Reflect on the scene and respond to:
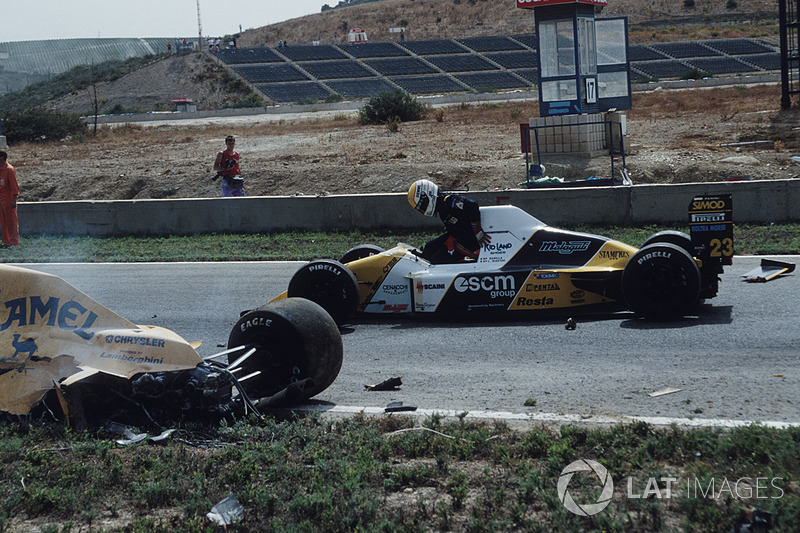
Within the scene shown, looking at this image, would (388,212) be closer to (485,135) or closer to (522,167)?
(522,167)

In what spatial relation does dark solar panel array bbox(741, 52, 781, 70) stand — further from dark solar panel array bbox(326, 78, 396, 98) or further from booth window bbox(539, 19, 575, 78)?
booth window bbox(539, 19, 575, 78)

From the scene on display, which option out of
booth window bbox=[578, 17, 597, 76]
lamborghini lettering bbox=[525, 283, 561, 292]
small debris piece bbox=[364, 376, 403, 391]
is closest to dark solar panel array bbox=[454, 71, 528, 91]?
booth window bbox=[578, 17, 597, 76]

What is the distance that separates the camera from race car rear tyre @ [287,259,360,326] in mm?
8797

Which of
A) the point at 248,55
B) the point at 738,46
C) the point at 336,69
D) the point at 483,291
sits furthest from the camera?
the point at 248,55

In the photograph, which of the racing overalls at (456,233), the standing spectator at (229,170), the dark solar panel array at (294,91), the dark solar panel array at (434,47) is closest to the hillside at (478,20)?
the dark solar panel array at (434,47)

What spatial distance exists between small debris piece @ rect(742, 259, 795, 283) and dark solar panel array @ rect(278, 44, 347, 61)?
7500cm

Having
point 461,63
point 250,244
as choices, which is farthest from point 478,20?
point 250,244

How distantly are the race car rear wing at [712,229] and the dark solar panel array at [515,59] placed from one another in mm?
66927

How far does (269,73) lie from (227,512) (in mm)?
74962

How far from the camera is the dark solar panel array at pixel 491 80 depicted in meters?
65.6

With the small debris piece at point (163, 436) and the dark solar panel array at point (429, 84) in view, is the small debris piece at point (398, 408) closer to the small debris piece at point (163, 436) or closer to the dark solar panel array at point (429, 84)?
the small debris piece at point (163, 436)

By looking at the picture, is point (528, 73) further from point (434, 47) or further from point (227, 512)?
point (227, 512)

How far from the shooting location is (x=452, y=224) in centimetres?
898

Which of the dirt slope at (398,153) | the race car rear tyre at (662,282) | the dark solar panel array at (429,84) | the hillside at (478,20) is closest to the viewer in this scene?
the race car rear tyre at (662,282)
